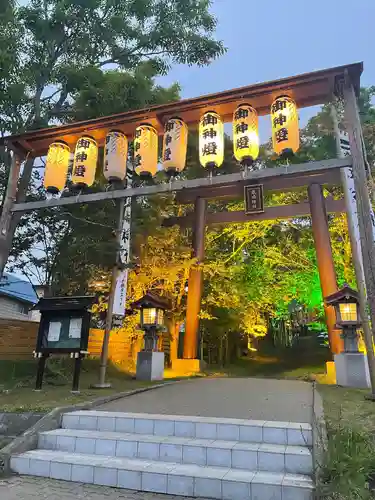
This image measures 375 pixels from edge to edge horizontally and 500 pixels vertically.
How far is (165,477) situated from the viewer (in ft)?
14.1

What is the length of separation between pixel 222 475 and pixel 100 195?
21.7 feet

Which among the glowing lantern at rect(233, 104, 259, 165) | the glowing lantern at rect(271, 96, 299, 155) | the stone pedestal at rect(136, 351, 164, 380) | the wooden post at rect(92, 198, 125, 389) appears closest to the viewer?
the glowing lantern at rect(271, 96, 299, 155)

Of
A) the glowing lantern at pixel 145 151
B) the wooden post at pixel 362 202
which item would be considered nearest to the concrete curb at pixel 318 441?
the wooden post at pixel 362 202

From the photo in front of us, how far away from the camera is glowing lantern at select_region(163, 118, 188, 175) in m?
8.24

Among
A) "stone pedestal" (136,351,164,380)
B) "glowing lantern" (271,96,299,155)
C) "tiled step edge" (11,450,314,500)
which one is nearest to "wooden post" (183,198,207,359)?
"stone pedestal" (136,351,164,380)

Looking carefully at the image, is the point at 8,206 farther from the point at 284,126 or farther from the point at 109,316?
the point at 284,126

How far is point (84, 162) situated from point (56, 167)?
0.78 metres

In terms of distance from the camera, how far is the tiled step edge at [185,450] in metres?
4.43

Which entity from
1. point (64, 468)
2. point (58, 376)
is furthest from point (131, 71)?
point (64, 468)

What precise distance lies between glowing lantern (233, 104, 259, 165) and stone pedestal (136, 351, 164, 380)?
6.77 m

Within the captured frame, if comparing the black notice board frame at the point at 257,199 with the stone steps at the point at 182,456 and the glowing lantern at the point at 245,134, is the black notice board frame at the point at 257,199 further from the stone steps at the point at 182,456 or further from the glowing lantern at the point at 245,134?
the stone steps at the point at 182,456

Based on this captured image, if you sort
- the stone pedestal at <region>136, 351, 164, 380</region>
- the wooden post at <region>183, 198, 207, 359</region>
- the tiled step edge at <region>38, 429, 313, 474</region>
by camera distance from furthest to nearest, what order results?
the wooden post at <region>183, 198, 207, 359</region>, the stone pedestal at <region>136, 351, 164, 380</region>, the tiled step edge at <region>38, 429, 313, 474</region>

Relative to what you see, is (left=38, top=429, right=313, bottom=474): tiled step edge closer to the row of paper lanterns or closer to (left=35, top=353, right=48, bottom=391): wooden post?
(left=35, top=353, right=48, bottom=391): wooden post

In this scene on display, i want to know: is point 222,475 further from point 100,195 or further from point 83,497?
point 100,195
